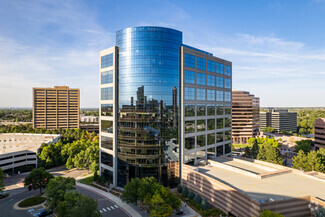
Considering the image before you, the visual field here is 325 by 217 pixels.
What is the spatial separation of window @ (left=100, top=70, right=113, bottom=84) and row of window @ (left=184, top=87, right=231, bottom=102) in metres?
24.7

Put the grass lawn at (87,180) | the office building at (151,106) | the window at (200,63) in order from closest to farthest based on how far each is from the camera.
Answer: the office building at (151,106) < the window at (200,63) < the grass lawn at (87,180)

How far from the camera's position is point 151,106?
60.0 meters

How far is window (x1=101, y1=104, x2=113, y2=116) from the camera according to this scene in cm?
6635

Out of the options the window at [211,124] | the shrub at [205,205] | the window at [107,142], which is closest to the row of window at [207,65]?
the window at [211,124]

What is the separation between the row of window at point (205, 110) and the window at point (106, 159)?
29.0 metres

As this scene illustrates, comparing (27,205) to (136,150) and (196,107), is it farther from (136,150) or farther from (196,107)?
(196,107)

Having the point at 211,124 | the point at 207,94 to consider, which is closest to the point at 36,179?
the point at 211,124

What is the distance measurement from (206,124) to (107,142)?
35.0m

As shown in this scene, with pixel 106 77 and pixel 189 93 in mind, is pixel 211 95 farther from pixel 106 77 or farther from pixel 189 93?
pixel 106 77

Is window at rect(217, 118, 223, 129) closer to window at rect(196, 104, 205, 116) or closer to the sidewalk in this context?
window at rect(196, 104, 205, 116)

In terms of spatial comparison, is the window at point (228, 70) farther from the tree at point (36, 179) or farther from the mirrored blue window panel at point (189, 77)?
the tree at point (36, 179)

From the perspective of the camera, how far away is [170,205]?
44.2m

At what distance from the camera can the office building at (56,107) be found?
180625 mm

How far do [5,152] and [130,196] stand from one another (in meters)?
65.1
